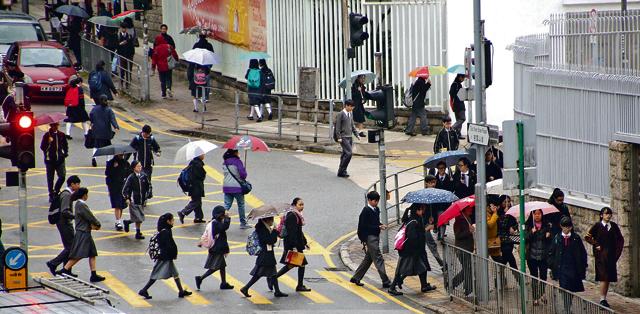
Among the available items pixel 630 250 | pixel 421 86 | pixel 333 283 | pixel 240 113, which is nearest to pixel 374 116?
pixel 333 283

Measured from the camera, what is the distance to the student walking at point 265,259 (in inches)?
794

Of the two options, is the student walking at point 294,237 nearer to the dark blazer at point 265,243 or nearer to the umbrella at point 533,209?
the dark blazer at point 265,243

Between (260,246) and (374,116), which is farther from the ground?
(374,116)

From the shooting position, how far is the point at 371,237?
2100 centimetres

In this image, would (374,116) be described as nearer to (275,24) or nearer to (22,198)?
(22,198)

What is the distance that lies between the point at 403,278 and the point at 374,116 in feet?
11.3

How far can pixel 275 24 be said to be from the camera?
3647 centimetres

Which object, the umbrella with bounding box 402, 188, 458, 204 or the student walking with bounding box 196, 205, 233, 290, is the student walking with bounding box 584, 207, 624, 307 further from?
the student walking with bounding box 196, 205, 233, 290

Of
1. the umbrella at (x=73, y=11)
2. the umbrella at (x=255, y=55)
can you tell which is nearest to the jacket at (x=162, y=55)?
the umbrella at (x=255, y=55)

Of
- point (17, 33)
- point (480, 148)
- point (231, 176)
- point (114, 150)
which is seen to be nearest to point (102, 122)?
point (114, 150)

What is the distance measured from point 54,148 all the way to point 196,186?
322cm

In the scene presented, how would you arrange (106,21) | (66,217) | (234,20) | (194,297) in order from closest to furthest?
(194,297)
(66,217)
(234,20)
(106,21)

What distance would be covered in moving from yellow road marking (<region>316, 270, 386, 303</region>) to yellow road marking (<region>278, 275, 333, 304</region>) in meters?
0.59

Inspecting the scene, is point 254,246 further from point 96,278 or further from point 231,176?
point 231,176
